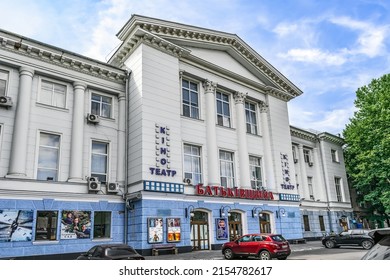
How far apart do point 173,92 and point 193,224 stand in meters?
8.83

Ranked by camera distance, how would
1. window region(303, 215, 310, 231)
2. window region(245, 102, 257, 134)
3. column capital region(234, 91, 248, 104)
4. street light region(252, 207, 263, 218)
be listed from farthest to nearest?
window region(303, 215, 310, 231), window region(245, 102, 257, 134), column capital region(234, 91, 248, 104), street light region(252, 207, 263, 218)

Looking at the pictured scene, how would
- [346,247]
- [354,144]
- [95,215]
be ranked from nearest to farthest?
[95,215] → [346,247] → [354,144]

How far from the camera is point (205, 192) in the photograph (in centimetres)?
2156

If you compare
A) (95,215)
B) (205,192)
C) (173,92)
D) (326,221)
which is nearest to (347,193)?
(326,221)

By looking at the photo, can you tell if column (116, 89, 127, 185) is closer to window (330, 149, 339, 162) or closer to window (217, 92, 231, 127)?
window (217, 92, 231, 127)

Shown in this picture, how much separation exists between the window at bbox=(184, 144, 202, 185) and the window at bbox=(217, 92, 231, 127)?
3579mm

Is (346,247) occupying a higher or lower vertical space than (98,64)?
lower

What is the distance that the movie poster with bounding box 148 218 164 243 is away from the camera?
1798 centimetres

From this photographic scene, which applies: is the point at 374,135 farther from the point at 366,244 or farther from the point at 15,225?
the point at 15,225

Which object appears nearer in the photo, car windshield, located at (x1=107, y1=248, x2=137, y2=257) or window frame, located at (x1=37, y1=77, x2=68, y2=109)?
car windshield, located at (x1=107, y1=248, x2=137, y2=257)

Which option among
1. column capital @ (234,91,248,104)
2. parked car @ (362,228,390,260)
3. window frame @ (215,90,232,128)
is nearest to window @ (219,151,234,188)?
window frame @ (215,90,232,128)

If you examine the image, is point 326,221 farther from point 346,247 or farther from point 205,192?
point 205,192

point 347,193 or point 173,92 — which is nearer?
point 173,92

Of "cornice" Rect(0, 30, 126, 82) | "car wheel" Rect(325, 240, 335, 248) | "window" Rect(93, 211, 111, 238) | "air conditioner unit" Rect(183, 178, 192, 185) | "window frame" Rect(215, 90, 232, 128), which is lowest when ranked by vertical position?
"car wheel" Rect(325, 240, 335, 248)
